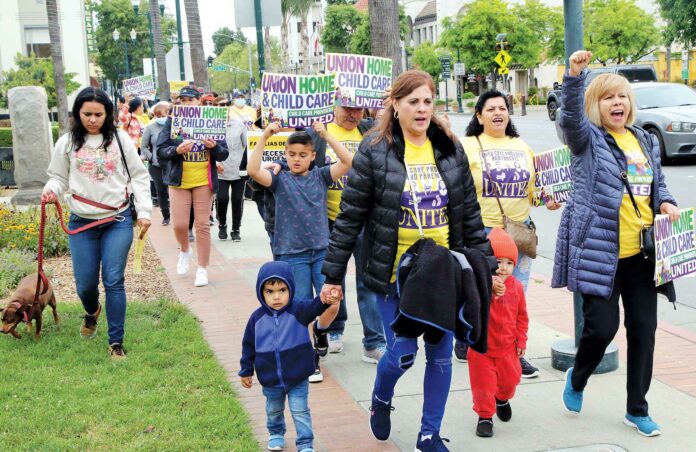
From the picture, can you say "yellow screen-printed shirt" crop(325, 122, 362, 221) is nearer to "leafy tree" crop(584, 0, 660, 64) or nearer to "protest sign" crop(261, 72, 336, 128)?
"protest sign" crop(261, 72, 336, 128)

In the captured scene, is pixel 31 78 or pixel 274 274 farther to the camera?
pixel 31 78

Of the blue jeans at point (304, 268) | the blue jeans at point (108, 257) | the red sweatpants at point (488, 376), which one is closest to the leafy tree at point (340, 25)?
the blue jeans at point (108, 257)

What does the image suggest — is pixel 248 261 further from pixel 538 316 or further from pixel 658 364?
pixel 658 364

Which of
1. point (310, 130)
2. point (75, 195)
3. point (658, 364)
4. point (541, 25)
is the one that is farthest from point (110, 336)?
point (541, 25)

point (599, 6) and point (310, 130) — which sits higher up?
point (599, 6)

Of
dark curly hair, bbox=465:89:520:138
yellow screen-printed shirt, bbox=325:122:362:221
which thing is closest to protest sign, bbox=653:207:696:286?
dark curly hair, bbox=465:89:520:138

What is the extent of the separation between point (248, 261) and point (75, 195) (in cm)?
423

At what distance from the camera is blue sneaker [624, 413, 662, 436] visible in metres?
4.42

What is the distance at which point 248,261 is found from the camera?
10.1 m

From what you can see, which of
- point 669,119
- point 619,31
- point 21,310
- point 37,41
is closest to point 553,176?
point 21,310

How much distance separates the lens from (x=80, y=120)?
595cm

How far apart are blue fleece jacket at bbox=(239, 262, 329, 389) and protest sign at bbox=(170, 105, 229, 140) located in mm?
4765

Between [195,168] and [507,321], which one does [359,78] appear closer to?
[507,321]

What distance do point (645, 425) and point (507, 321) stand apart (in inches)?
33.8
